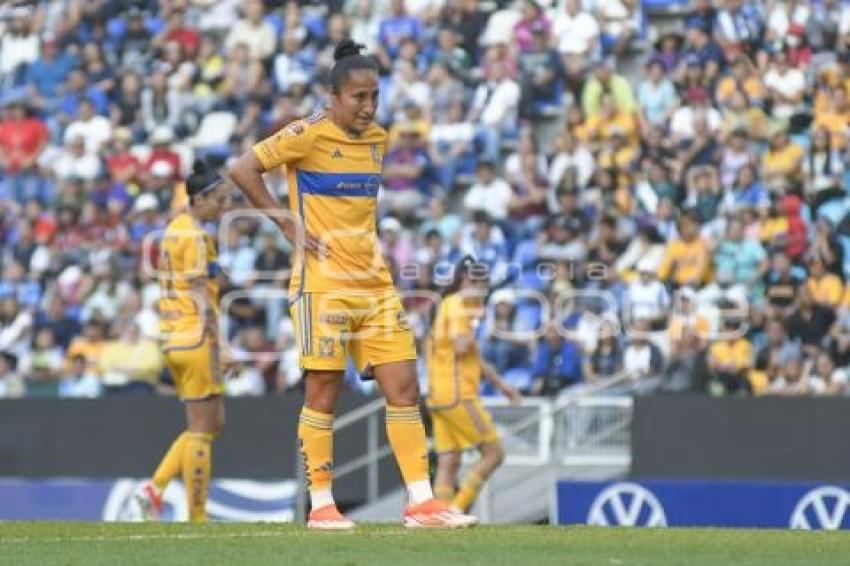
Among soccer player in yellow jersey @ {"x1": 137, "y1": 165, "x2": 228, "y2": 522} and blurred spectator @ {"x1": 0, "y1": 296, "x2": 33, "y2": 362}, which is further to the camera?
blurred spectator @ {"x1": 0, "y1": 296, "x2": 33, "y2": 362}

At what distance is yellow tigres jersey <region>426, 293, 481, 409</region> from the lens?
1844 cm

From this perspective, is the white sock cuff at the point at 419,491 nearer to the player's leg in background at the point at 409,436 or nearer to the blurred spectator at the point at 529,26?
the player's leg in background at the point at 409,436

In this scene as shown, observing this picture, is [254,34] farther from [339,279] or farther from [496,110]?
[339,279]

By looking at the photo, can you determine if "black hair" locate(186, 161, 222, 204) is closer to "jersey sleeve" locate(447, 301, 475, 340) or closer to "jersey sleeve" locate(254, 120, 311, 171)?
"jersey sleeve" locate(447, 301, 475, 340)

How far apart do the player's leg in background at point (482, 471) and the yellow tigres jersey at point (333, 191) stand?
A: 276 inches

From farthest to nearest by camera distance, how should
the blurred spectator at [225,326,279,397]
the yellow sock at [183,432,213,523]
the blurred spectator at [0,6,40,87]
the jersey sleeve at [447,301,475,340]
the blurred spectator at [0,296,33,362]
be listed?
1. the blurred spectator at [0,6,40,87]
2. the blurred spectator at [0,296,33,362]
3. the blurred spectator at [225,326,279,397]
4. the jersey sleeve at [447,301,475,340]
5. the yellow sock at [183,432,213,523]

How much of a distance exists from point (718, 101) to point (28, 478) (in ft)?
26.6

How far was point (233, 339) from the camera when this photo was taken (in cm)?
2294

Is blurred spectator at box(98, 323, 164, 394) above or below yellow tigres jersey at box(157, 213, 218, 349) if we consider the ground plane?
below

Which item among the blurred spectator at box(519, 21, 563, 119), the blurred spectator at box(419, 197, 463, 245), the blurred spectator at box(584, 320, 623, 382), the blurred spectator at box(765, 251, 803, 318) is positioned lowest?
the blurred spectator at box(584, 320, 623, 382)

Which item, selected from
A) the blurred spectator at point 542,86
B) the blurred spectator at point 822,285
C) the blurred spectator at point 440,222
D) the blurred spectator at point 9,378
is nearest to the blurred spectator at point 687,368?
the blurred spectator at point 822,285

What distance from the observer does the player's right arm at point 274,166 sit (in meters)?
11.9

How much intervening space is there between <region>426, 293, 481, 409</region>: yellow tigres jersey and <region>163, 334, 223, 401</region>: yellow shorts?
121 inches

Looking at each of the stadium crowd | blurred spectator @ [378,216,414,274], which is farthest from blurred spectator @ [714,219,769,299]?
blurred spectator @ [378,216,414,274]
